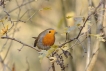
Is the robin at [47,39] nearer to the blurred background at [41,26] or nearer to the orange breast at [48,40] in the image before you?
the orange breast at [48,40]

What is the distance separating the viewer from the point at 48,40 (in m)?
2.12

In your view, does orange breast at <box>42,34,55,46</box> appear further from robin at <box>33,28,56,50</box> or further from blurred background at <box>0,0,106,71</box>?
blurred background at <box>0,0,106,71</box>

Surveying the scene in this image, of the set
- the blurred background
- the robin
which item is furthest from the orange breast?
the blurred background

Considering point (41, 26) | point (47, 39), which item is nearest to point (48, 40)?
point (47, 39)

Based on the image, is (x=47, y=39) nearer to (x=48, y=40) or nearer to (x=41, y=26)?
(x=48, y=40)

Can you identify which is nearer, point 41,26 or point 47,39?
point 47,39

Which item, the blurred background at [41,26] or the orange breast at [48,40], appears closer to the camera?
the orange breast at [48,40]

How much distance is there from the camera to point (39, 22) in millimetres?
3324

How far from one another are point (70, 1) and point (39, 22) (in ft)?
1.60

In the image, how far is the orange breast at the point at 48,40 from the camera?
209 cm

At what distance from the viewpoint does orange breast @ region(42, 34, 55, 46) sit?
2088 millimetres

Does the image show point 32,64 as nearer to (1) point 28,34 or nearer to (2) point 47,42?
(1) point 28,34

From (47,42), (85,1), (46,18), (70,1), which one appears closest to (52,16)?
(46,18)

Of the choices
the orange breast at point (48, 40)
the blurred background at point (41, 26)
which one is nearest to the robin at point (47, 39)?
the orange breast at point (48, 40)
